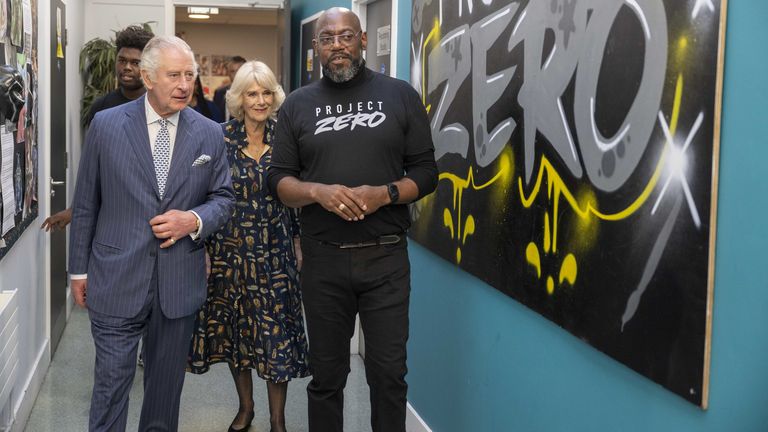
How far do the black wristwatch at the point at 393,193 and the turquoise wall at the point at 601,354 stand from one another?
435 millimetres

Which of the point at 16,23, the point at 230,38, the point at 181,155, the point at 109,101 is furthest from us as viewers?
the point at 230,38

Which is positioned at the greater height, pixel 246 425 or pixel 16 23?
pixel 16 23

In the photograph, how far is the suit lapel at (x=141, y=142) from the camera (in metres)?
2.95

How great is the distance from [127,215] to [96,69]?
206 inches

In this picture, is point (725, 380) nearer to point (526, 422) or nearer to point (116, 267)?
point (526, 422)

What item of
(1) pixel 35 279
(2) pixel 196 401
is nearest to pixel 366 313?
(2) pixel 196 401

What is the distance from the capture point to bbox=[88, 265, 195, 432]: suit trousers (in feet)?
9.70

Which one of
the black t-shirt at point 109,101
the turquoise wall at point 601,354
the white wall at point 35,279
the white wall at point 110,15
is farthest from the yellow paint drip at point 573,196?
the white wall at point 110,15

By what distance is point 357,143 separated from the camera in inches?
118

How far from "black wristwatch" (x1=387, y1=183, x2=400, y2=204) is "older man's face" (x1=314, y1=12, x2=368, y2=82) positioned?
390 mm

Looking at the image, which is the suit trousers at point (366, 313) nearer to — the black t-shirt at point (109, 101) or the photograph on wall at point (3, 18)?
the photograph on wall at point (3, 18)

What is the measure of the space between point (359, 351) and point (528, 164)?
3156mm

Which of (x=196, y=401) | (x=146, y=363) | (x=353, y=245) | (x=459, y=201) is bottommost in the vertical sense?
(x=196, y=401)

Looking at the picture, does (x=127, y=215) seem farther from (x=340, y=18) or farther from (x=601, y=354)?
(x=601, y=354)
